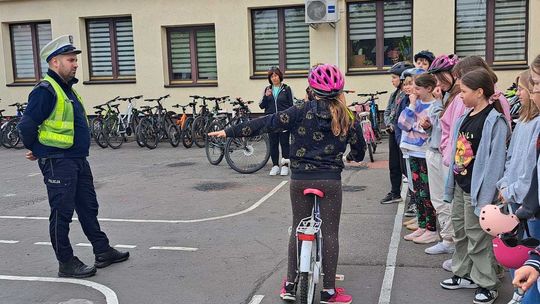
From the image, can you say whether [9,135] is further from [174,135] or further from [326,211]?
[326,211]

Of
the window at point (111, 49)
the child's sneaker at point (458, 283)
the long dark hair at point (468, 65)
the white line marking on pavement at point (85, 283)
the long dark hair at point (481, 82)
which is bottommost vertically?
the white line marking on pavement at point (85, 283)

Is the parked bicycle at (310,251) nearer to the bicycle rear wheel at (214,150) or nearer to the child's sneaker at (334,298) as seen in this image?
the child's sneaker at (334,298)

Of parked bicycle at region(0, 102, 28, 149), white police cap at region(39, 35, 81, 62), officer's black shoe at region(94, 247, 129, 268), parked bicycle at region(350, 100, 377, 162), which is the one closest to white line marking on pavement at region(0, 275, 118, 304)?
officer's black shoe at region(94, 247, 129, 268)

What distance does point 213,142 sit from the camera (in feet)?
37.3

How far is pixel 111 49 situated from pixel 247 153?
8.70 metres

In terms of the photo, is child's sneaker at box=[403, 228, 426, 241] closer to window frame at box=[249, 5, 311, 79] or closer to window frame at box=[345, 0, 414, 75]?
window frame at box=[345, 0, 414, 75]

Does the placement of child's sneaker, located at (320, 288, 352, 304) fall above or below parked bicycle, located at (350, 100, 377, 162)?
below

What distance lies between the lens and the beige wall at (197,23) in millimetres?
14266

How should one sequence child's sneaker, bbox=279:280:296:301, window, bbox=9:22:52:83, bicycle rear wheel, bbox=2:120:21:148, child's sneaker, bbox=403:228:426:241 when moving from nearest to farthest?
child's sneaker, bbox=279:280:296:301
child's sneaker, bbox=403:228:426:241
bicycle rear wheel, bbox=2:120:21:148
window, bbox=9:22:52:83

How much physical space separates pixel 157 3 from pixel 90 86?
3.40 m

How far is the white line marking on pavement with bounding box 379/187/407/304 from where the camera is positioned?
4.62 metres

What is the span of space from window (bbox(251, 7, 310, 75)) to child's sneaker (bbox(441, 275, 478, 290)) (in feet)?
37.3

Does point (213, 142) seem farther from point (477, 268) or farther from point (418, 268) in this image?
point (477, 268)

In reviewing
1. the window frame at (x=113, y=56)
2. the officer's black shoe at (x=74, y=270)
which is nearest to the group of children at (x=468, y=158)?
the officer's black shoe at (x=74, y=270)
